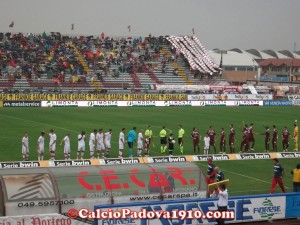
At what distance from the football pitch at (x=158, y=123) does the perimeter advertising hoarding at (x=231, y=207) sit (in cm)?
426

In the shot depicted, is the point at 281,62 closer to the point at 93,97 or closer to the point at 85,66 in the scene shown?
the point at 85,66

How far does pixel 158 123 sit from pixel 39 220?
30.6 m

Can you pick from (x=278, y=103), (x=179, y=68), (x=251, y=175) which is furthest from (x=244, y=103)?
(x=251, y=175)

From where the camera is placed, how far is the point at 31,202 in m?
16.7

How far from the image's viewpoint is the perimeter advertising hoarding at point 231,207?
55.5ft

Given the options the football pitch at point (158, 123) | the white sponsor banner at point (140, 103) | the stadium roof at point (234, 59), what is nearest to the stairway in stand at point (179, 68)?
the white sponsor banner at point (140, 103)

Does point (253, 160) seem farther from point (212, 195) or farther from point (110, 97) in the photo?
point (110, 97)

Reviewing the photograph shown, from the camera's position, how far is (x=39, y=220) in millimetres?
16109

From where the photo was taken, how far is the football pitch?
2819cm

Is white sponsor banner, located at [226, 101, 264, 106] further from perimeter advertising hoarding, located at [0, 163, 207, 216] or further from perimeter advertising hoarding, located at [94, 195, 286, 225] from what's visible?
perimeter advertising hoarding, located at [0, 163, 207, 216]

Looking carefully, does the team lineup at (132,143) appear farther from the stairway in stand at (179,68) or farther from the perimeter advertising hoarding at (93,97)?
the stairway in stand at (179,68)

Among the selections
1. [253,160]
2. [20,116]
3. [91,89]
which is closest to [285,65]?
[91,89]

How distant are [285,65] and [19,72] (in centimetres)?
6730

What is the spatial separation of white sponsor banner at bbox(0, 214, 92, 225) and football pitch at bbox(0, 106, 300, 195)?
28.8 feet
